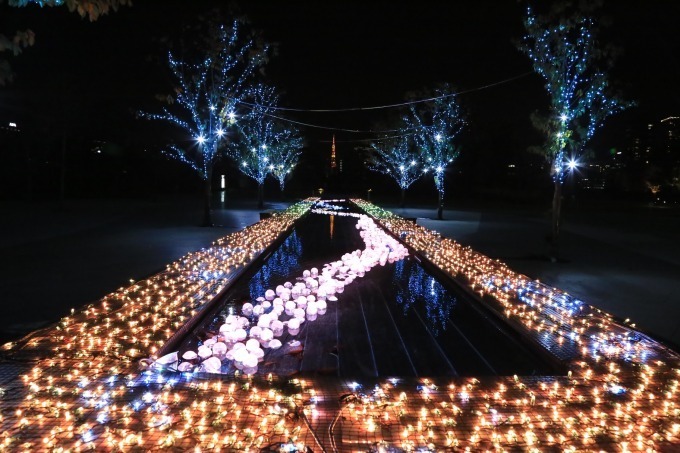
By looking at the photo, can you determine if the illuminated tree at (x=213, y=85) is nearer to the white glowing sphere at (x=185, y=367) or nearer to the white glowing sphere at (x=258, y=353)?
the white glowing sphere at (x=258, y=353)

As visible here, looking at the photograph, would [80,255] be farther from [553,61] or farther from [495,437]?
[553,61]

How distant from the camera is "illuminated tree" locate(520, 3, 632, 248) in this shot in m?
10.0

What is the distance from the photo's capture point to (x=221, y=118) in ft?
51.6

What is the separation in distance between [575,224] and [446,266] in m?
12.8

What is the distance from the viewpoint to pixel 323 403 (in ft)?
11.6

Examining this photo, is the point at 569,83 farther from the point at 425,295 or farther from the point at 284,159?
the point at 284,159

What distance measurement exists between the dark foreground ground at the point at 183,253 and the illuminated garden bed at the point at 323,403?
3.76ft

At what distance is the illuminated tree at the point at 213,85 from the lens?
15273 millimetres

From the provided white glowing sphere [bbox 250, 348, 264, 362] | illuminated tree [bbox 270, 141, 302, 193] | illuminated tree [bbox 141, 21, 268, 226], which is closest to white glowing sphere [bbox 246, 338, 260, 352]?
white glowing sphere [bbox 250, 348, 264, 362]

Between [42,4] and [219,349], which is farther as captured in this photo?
[219,349]

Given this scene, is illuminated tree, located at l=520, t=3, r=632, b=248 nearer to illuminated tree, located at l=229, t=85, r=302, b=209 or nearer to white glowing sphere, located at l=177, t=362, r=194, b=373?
white glowing sphere, located at l=177, t=362, r=194, b=373

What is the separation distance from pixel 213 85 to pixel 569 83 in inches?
390

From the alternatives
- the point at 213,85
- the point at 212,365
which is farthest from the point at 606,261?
the point at 213,85

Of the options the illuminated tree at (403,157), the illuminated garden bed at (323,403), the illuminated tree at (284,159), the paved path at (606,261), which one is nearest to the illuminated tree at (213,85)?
the paved path at (606,261)
